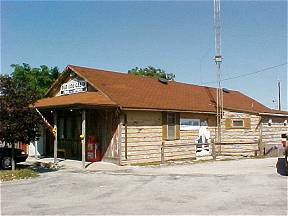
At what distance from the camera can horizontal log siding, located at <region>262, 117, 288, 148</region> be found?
1036 inches

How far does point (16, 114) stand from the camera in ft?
52.6

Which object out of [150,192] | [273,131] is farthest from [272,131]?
[150,192]

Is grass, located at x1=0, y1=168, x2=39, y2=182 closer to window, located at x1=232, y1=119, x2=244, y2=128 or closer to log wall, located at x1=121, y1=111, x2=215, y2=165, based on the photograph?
log wall, located at x1=121, y1=111, x2=215, y2=165

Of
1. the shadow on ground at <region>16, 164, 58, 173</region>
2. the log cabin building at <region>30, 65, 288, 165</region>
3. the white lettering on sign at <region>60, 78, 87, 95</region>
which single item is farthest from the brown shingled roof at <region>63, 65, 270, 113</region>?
the shadow on ground at <region>16, 164, 58, 173</region>

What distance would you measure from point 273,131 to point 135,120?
11.5 m

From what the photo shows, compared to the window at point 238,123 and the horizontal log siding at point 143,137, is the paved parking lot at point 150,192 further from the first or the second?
the window at point 238,123

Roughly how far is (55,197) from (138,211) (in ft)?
10.2

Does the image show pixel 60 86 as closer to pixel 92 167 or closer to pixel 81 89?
pixel 81 89

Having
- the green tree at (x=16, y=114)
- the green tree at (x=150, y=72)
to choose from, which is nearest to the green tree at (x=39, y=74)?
the green tree at (x=150, y=72)

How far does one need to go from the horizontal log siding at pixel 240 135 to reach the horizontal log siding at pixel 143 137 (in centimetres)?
574

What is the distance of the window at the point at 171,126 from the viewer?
907 inches

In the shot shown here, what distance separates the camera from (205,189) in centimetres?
1230

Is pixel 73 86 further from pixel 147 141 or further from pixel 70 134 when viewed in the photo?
pixel 147 141

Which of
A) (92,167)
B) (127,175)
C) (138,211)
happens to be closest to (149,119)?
(92,167)
